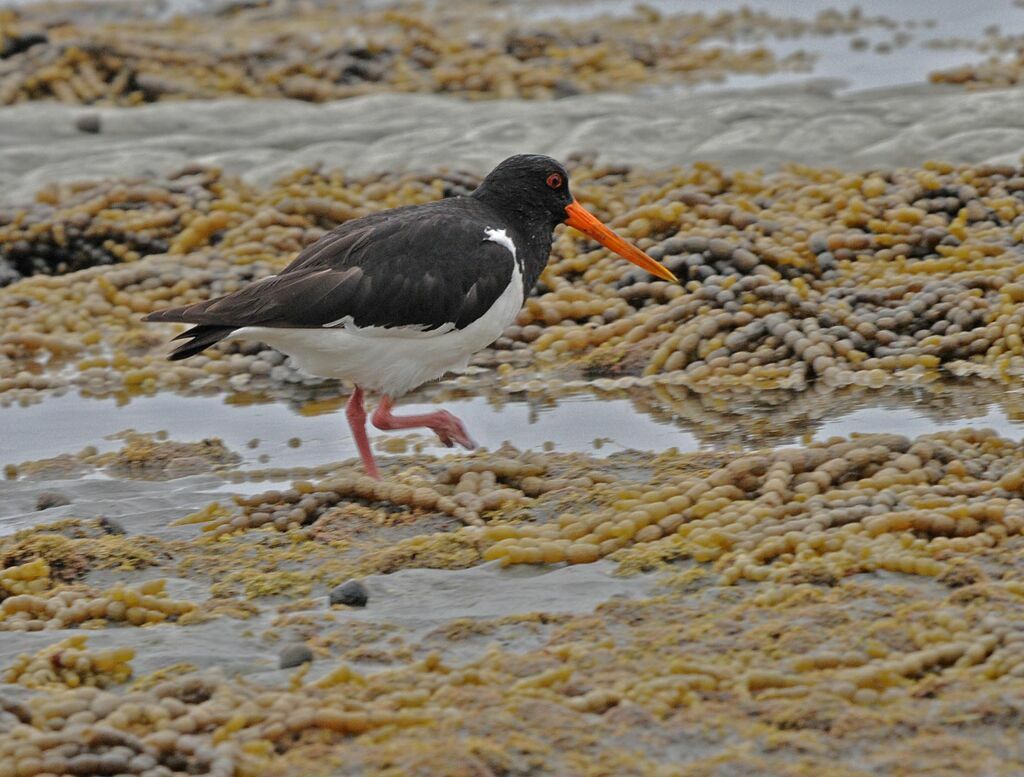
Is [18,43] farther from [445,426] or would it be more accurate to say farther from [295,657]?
[295,657]

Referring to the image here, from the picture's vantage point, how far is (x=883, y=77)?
14.4 m

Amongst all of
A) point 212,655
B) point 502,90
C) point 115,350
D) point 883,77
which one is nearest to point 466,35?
point 502,90

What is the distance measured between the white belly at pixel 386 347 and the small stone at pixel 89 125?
7859 mm

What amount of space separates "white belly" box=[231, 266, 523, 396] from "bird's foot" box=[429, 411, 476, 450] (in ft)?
0.82

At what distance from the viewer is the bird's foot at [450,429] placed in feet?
23.0

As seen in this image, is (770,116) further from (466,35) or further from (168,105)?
(466,35)

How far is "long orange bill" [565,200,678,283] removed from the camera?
784 cm

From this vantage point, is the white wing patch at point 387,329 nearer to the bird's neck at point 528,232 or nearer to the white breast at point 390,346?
the white breast at point 390,346

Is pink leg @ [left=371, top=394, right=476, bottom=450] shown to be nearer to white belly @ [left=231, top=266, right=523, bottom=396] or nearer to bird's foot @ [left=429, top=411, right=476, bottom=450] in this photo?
bird's foot @ [left=429, top=411, right=476, bottom=450]

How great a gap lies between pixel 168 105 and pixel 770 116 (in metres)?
5.86

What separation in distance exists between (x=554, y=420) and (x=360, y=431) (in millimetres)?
1230

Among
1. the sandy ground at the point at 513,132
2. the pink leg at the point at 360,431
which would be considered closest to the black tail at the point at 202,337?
the pink leg at the point at 360,431

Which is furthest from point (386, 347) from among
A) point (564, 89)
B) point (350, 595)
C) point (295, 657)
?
point (564, 89)

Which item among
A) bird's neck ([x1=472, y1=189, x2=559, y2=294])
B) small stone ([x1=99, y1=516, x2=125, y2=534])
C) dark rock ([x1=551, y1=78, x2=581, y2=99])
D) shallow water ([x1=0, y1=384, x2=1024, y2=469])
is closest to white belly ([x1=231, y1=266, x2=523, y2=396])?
bird's neck ([x1=472, y1=189, x2=559, y2=294])
